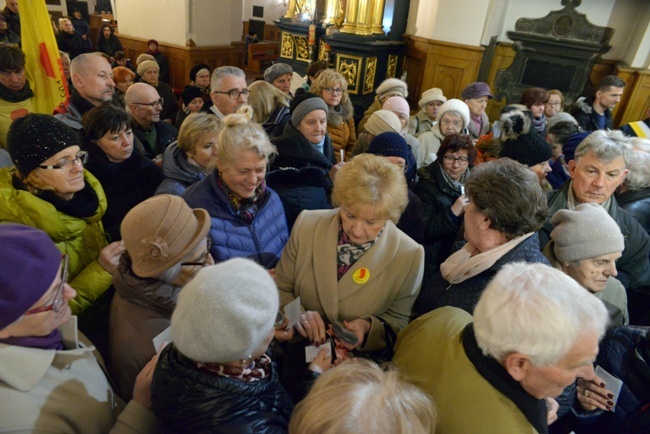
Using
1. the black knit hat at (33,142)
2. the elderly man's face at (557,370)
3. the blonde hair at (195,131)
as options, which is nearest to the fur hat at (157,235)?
the black knit hat at (33,142)

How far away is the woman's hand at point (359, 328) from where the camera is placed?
1645 mm

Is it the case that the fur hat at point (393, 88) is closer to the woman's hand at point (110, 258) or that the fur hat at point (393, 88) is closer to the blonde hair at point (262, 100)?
the blonde hair at point (262, 100)

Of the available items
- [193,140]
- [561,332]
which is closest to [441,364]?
[561,332]

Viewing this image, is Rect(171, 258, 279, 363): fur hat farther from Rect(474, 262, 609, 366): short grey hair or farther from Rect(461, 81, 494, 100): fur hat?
Rect(461, 81, 494, 100): fur hat

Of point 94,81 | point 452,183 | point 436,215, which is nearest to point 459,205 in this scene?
point 436,215

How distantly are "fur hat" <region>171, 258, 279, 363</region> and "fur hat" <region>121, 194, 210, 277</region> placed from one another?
388 mm

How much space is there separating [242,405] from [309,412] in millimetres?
241

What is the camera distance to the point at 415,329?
1.29 metres

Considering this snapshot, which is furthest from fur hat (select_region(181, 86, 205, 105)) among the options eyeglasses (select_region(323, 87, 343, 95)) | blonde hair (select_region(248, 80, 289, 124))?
eyeglasses (select_region(323, 87, 343, 95))

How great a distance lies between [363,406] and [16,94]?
12.3 ft

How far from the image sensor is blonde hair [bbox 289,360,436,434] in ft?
2.82

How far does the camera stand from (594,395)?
5.04 ft

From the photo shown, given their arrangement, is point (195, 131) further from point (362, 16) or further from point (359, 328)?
point (362, 16)

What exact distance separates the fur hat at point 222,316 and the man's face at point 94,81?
8.97ft
